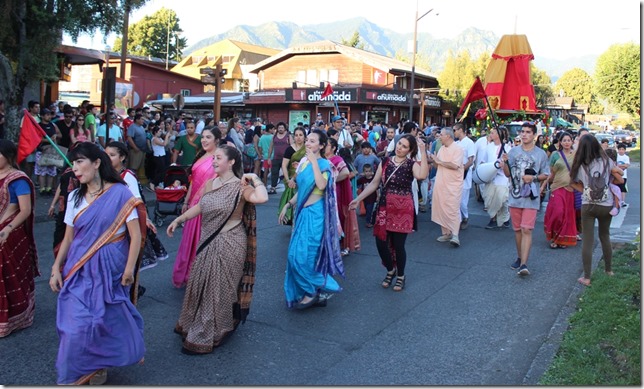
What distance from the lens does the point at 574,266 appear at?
7867mm

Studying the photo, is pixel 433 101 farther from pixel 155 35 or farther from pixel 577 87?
pixel 577 87

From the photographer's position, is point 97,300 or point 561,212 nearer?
point 97,300

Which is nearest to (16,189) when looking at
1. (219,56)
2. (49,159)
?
(49,159)

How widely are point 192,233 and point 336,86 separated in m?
35.5

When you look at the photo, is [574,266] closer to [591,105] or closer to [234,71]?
[234,71]

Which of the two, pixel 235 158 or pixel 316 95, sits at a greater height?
pixel 316 95

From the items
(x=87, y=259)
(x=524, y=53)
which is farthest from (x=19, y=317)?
(x=524, y=53)

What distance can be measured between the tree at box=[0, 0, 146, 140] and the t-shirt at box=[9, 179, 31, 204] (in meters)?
6.67

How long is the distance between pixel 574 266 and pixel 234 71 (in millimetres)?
52838

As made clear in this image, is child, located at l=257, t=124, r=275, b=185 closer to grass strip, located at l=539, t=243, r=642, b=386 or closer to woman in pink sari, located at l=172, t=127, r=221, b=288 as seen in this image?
woman in pink sari, located at l=172, t=127, r=221, b=288

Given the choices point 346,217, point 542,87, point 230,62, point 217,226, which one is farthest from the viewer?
point 542,87

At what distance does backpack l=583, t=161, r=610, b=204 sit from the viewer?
259 inches

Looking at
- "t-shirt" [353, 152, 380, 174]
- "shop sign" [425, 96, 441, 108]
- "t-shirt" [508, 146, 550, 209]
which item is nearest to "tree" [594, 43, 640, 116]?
"shop sign" [425, 96, 441, 108]

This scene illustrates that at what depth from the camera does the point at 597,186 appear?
661 centimetres
